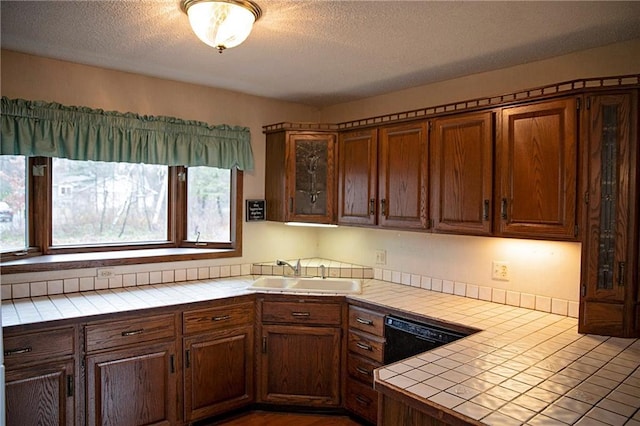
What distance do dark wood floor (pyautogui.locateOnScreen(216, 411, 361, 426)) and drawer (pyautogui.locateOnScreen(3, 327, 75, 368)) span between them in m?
1.15

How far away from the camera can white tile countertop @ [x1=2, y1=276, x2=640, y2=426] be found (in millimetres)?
1387

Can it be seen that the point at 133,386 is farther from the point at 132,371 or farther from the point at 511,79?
the point at 511,79

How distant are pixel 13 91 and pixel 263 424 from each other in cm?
259

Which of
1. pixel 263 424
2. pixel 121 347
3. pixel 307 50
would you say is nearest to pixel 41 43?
pixel 307 50

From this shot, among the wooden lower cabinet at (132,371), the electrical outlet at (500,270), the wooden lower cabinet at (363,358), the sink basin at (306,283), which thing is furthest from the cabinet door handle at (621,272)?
the wooden lower cabinet at (132,371)

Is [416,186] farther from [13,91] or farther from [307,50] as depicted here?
[13,91]

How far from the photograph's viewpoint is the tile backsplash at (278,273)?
261 centimetres

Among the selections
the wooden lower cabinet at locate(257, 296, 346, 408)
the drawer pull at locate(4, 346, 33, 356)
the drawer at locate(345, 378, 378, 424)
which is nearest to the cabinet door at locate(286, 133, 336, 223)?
the wooden lower cabinet at locate(257, 296, 346, 408)

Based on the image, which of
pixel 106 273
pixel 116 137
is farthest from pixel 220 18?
pixel 106 273

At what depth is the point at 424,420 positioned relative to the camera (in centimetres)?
151

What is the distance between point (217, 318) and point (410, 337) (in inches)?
48.1

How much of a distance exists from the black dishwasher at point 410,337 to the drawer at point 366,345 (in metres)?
0.05

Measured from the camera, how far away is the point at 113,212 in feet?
10.3

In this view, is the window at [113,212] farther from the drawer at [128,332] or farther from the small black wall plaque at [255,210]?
the drawer at [128,332]
